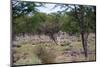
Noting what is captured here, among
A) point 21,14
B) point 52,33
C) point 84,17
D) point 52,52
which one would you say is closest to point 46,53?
point 52,52

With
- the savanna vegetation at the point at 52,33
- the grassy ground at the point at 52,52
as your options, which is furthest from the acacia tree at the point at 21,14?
the grassy ground at the point at 52,52

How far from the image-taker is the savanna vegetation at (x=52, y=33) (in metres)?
2.51

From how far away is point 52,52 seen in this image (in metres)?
2.64

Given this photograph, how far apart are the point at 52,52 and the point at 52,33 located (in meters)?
0.26

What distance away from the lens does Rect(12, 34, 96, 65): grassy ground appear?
8.27ft

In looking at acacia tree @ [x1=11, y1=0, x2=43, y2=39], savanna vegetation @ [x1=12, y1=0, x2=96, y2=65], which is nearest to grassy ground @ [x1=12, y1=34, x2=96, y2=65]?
savanna vegetation @ [x1=12, y1=0, x2=96, y2=65]

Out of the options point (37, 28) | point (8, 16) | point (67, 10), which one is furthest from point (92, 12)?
point (8, 16)

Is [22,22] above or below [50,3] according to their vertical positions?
below

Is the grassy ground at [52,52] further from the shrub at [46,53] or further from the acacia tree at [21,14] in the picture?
the acacia tree at [21,14]

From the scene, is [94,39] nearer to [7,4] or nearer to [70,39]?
[70,39]

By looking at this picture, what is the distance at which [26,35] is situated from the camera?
8.32 feet

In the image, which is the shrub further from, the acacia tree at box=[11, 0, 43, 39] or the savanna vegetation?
the acacia tree at box=[11, 0, 43, 39]

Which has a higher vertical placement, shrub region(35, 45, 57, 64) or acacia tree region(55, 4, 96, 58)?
acacia tree region(55, 4, 96, 58)

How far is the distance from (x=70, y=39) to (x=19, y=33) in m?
0.73
